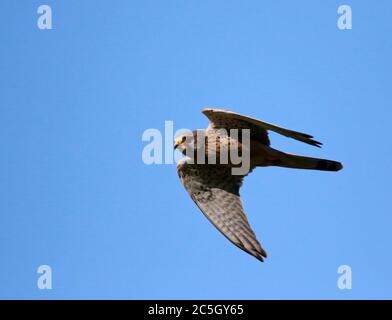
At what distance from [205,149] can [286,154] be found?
1.08 m

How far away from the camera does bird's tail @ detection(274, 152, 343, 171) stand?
1079 centimetres

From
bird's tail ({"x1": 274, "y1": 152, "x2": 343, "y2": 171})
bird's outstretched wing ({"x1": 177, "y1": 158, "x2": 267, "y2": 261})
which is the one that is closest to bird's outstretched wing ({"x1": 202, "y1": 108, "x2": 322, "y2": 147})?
bird's tail ({"x1": 274, "y1": 152, "x2": 343, "y2": 171})

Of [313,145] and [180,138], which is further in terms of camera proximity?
[180,138]

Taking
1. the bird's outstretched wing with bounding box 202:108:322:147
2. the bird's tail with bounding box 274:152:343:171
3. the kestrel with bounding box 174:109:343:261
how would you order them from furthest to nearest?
the bird's tail with bounding box 274:152:343:171 < the kestrel with bounding box 174:109:343:261 < the bird's outstretched wing with bounding box 202:108:322:147

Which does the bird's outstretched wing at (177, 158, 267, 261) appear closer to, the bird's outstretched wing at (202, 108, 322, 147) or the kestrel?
the kestrel

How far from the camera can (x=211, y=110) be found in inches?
418

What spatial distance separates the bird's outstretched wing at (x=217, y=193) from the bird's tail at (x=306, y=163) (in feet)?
2.22

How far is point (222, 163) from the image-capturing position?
36.0ft

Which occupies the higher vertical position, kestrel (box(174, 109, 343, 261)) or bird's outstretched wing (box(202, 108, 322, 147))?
bird's outstretched wing (box(202, 108, 322, 147))

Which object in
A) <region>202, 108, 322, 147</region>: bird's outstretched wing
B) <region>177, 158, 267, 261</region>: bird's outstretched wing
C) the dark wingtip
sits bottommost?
<region>177, 158, 267, 261</region>: bird's outstretched wing

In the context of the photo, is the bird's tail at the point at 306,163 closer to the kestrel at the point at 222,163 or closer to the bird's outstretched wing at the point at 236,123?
the kestrel at the point at 222,163

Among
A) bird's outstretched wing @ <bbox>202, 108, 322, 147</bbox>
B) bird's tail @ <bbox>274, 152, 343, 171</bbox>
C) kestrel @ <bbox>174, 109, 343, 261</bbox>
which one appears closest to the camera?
bird's outstretched wing @ <bbox>202, 108, 322, 147</bbox>
